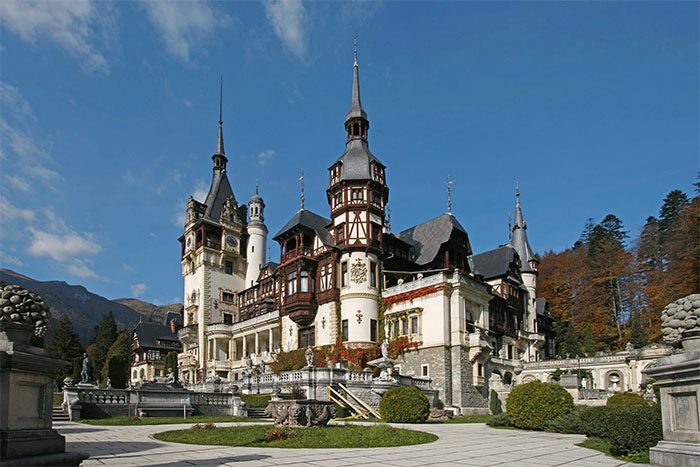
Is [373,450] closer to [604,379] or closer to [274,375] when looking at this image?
[274,375]

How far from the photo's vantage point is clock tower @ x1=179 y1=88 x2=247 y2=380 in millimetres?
62188

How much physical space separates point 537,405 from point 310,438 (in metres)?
9.48

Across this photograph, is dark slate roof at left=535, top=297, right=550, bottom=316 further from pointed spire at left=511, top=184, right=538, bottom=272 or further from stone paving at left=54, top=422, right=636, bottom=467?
stone paving at left=54, top=422, right=636, bottom=467

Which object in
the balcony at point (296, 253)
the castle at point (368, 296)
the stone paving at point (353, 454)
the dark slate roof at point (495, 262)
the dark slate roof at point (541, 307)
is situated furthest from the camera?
the dark slate roof at point (541, 307)

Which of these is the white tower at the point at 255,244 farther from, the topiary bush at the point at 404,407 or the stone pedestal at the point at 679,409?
the stone pedestal at the point at 679,409

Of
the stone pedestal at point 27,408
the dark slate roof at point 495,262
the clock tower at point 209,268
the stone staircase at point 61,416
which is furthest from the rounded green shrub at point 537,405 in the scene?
the clock tower at point 209,268

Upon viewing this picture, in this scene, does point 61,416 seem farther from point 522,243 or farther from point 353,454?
point 522,243

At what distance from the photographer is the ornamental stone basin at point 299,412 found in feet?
60.5

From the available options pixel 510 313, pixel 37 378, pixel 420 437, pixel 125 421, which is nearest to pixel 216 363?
pixel 510 313

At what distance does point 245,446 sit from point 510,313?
44.6 m

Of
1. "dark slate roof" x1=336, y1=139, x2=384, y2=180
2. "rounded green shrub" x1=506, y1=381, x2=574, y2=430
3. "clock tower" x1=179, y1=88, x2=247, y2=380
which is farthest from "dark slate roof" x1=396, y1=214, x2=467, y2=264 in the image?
"rounded green shrub" x1=506, y1=381, x2=574, y2=430

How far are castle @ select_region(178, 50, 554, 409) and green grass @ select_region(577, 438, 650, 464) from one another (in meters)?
27.4

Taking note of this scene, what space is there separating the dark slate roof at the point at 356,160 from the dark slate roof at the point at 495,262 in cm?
1675

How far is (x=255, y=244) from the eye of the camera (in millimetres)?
67562
